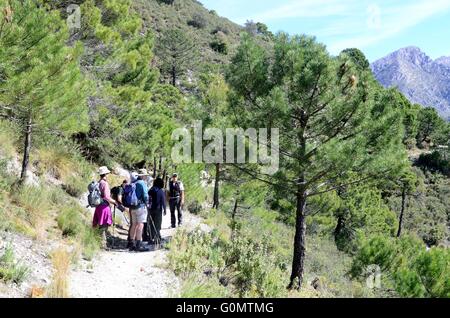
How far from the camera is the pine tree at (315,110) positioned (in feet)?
31.6

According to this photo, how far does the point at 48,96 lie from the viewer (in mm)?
8266

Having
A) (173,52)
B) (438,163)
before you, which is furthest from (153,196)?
(438,163)

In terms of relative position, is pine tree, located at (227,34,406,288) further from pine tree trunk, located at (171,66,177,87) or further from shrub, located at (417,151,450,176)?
shrub, located at (417,151,450,176)

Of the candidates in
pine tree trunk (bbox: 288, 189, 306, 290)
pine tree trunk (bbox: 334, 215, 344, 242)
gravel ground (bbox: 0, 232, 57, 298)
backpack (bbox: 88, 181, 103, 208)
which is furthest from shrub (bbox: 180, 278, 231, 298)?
pine tree trunk (bbox: 334, 215, 344, 242)

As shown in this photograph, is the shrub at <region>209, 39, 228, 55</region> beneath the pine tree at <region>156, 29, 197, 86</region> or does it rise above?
above

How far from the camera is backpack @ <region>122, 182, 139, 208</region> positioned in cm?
898

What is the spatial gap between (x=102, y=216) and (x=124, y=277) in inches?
91.3

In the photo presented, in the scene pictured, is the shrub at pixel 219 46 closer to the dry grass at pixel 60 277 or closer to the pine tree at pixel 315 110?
the pine tree at pixel 315 110

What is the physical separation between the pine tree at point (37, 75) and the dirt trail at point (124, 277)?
117 inches

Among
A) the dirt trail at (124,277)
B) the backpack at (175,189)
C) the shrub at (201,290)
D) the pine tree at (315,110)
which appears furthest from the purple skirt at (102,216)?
the pine tree at (315,110)

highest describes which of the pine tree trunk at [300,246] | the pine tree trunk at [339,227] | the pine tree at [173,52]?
the pine tree at [173,52]

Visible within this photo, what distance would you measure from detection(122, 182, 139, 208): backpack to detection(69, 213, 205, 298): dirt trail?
0.96m

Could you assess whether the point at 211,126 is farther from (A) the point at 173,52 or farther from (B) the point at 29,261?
(A) the point at 173,52
